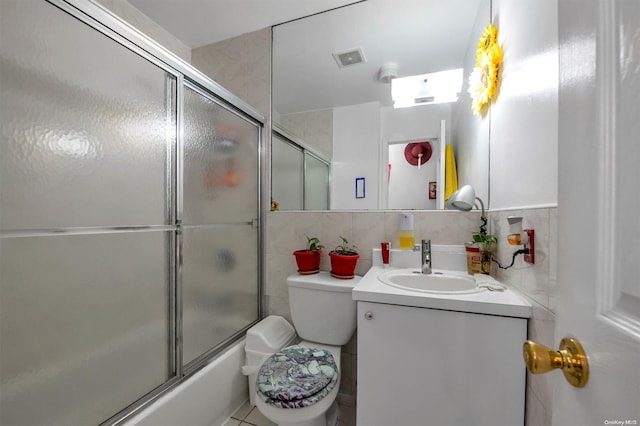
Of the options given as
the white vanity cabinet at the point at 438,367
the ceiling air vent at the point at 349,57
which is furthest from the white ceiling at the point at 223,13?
the white vanity cabinet at the point at 438,367

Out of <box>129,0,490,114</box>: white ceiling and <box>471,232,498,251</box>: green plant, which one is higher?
<box>129,0,490,114</box>: white ceiling

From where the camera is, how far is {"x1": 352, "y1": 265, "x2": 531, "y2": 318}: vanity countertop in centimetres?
82

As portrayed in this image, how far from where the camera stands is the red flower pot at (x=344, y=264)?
53.6 inches

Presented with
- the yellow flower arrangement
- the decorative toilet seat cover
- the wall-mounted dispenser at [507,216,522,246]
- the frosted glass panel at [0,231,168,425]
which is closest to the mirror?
the yellow flower arrangement

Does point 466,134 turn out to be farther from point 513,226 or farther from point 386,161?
point 513,226

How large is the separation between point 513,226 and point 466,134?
2.32 ft

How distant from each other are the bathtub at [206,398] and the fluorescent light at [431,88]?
174cm

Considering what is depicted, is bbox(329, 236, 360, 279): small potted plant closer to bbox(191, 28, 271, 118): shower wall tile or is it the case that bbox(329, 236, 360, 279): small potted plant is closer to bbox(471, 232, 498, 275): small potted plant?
bbox(471, 232, 498, 275): small potted plant

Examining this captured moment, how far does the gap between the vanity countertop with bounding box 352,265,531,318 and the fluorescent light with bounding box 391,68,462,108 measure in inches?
41.9

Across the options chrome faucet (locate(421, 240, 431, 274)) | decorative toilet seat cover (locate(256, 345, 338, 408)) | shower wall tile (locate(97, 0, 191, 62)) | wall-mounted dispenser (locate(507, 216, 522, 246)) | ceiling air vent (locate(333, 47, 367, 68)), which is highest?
shower wall tile (locate(97, 0, 191, 62))

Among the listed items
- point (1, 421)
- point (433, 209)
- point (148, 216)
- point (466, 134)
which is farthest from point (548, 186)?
point (1, 421)

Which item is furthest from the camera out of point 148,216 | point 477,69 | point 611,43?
point 477,69

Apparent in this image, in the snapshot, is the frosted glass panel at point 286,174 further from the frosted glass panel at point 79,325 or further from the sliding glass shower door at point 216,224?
the frosted glass panel at point 79,325

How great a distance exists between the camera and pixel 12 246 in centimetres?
70
